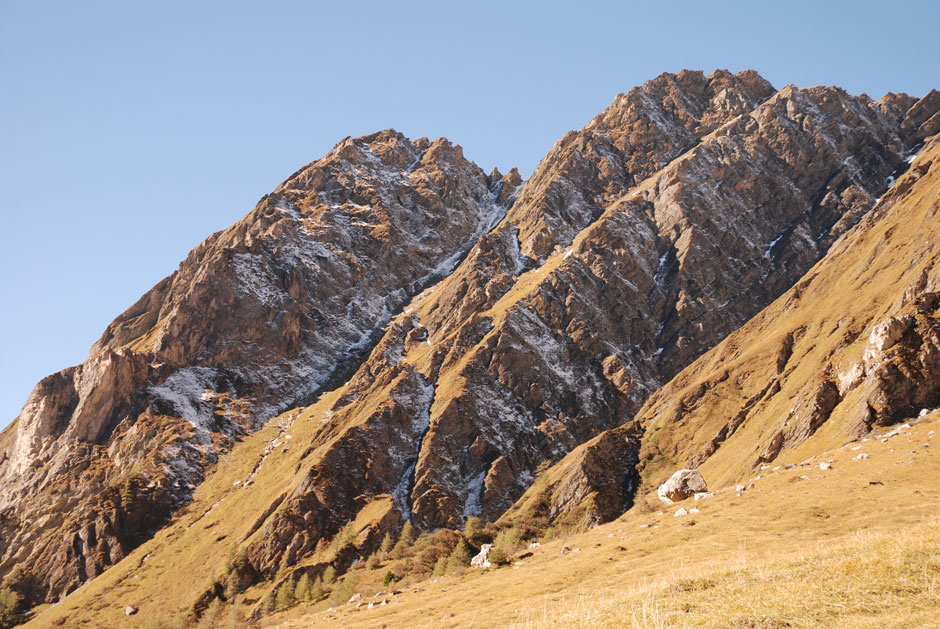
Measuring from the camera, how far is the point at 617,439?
4870 inches

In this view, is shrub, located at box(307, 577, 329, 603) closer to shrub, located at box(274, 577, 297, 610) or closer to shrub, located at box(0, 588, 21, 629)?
shrub, located at box(274, 577, 297, 610)

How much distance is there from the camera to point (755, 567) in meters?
24.1

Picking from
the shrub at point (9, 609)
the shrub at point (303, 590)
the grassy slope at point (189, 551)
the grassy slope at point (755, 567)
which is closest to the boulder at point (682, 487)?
the grassy slope at point (755, 567)

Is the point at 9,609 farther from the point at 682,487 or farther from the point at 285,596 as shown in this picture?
the point at 682,487

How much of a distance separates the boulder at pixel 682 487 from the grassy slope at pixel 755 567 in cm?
582

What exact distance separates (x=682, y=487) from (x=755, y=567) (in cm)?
4810

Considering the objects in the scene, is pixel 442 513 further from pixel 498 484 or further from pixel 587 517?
pixel 587 517

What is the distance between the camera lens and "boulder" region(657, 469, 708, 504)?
68312mm

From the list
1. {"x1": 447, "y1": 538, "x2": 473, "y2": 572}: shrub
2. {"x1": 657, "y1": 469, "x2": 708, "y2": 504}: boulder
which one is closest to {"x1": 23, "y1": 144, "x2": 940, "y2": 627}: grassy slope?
{"x1": 657, "y1": 469, "x2": 708, "y2": 504}: boulder

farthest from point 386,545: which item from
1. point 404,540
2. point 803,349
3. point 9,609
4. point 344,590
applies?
point 803,349

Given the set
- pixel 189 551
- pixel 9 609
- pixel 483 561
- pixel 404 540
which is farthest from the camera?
pixel 189 551

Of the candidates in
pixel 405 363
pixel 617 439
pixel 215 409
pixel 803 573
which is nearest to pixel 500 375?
pixel 405 363

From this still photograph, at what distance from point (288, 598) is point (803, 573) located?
10083 centimetres

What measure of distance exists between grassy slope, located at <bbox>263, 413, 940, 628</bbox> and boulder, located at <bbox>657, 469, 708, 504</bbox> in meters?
5.82
